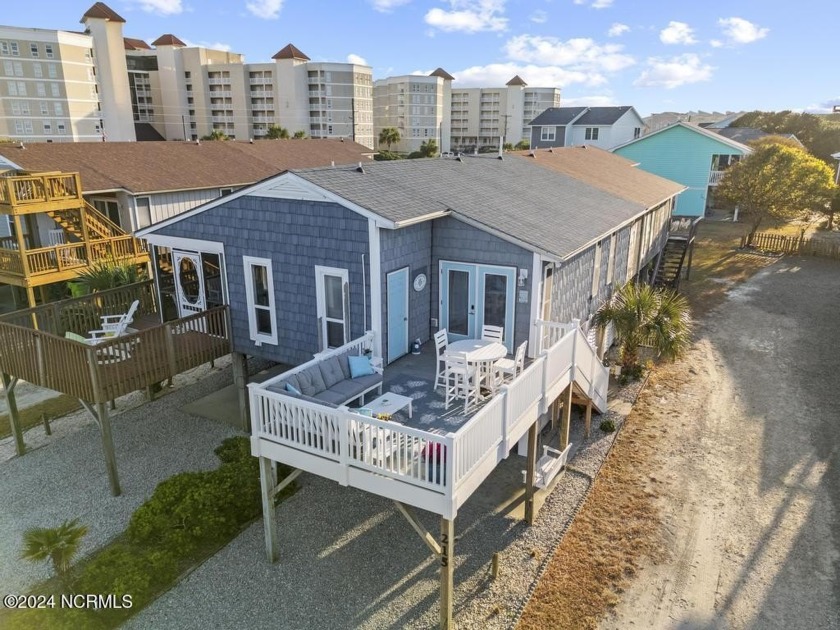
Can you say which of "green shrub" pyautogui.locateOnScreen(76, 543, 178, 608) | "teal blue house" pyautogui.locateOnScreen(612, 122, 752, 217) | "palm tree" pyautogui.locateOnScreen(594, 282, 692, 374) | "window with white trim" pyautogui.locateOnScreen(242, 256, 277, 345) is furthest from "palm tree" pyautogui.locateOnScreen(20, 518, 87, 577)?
"teal blue house" pyautogui.locateOnScreen(612, 122, 752, 217)

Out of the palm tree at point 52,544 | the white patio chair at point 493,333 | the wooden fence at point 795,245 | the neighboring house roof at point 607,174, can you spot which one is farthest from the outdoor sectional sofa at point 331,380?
the wooden fence at point 795,245

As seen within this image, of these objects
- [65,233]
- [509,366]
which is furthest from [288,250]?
[65,233]

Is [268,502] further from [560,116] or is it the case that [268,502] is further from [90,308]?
[560,116]

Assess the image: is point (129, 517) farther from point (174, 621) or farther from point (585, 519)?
point (585, 519)

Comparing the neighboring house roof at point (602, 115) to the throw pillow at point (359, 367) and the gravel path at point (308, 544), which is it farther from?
the throw pillow at point (359, 367)

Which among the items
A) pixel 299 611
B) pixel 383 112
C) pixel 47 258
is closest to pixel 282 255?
pixel 299 611

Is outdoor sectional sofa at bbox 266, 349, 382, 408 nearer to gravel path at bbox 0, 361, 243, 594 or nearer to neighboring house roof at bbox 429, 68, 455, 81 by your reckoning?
gravel path at bbox 0, 361, 243, 594
